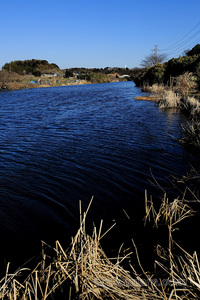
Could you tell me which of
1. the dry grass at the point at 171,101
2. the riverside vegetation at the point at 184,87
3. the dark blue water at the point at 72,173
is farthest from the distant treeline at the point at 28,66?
the dark blue water at the point at 72,173

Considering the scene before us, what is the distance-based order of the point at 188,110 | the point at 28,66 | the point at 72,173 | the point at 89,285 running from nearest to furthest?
1. the point at 89,285
2. the point at 72,173
3. the point at 188,110
4. the point at 28,66

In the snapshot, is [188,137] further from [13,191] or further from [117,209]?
[13,191]

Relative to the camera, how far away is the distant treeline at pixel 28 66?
356 ft

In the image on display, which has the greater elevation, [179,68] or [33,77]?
[33,77]

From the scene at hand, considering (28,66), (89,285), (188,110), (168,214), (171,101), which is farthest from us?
(28,66)

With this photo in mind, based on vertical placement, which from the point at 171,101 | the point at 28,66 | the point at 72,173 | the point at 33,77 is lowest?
the point at 72,173

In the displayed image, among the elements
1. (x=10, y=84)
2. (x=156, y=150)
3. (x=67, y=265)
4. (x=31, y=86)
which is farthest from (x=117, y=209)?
(x=31, y=86)

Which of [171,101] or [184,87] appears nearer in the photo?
[171,101]

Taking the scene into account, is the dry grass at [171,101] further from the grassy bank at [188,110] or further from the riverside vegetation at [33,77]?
the riverside vegetation at [33,77]

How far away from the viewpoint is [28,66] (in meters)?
121

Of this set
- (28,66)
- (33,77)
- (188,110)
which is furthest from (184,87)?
(28,66)

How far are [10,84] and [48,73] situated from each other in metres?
53.1

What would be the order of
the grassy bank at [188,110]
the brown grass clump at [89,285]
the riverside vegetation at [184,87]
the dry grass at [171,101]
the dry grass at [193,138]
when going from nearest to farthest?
the brown grass clump at [89,285], the dry grass at [193,138], the grassy bank at [188,110], the riverside vegetation at [184,87], the dry grass at [171,101]

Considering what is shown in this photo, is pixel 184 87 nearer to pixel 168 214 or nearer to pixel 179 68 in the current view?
pixel 179 68
